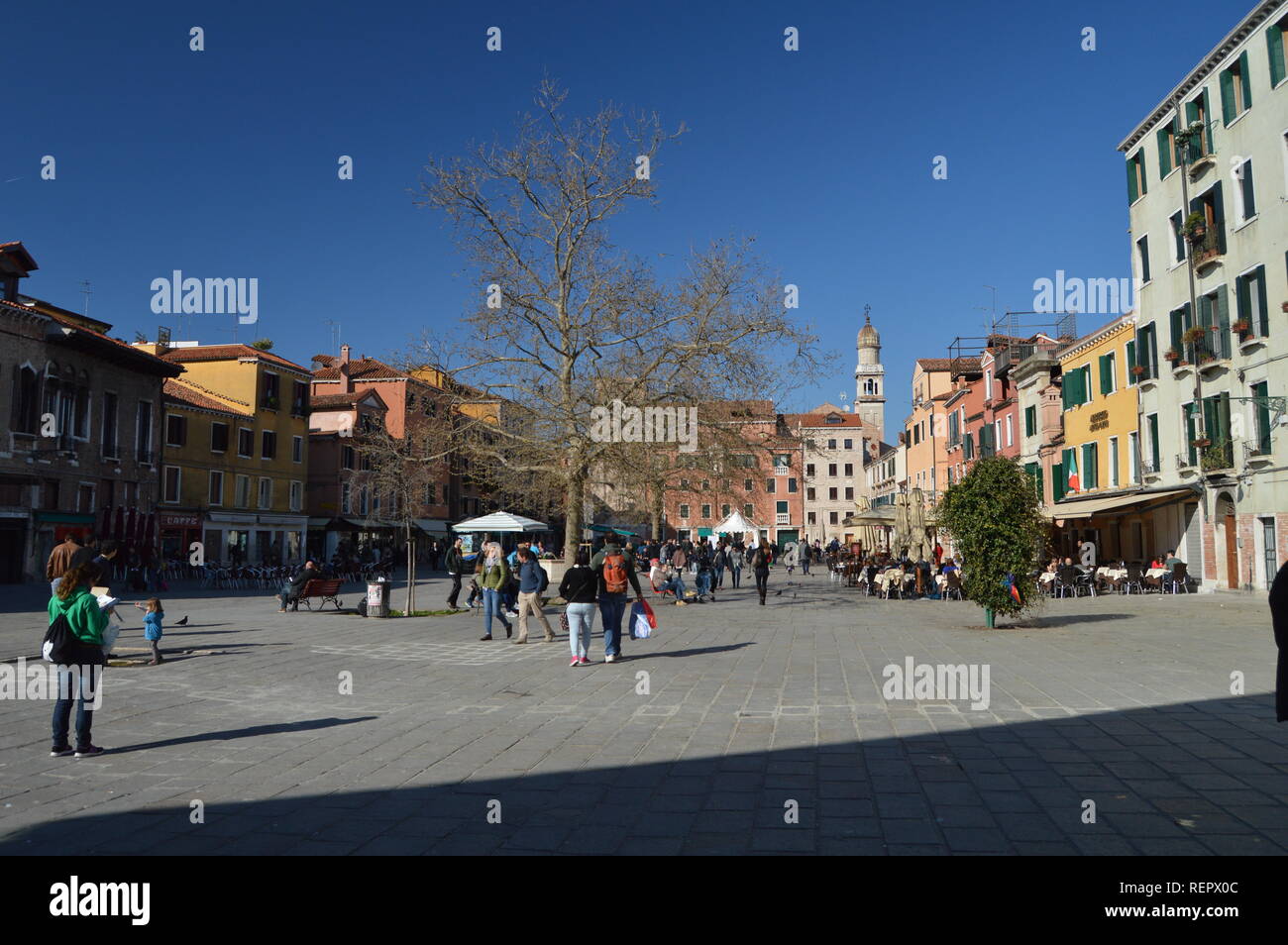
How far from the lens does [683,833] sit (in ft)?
15.8

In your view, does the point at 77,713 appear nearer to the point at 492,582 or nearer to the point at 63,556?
the point at 63,556

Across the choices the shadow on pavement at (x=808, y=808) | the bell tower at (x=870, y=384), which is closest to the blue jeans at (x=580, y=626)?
the shadow on pavement at (x=808, y=808)

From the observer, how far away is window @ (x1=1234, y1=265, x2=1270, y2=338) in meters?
23.1

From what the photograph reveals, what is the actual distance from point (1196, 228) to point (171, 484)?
41898 mm

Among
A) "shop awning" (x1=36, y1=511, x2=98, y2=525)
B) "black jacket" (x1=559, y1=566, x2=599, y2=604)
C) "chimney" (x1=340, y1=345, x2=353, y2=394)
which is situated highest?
"chimney" (x1=340, y1=345, x2=353, y2=394)

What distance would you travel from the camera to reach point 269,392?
163ft

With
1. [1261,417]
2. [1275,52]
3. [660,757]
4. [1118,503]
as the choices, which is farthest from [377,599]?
[1275,52]

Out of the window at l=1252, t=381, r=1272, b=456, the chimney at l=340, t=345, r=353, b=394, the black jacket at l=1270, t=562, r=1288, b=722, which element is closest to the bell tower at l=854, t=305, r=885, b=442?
the chimney at l=340, t=345, r=353, b=394

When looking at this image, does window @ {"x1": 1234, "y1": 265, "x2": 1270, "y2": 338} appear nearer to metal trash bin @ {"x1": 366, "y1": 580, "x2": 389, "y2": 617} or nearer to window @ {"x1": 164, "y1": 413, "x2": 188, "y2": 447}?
metal trash bin @ {"x1": 366, "y1": 580, "x2": 389, "y2": 617}

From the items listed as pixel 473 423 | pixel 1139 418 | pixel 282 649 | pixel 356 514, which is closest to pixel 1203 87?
pixel 1139 418

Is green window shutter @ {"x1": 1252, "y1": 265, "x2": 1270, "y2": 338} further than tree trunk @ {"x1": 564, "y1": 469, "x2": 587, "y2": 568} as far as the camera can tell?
Yes

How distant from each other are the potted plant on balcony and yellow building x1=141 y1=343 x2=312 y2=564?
37.9 m
